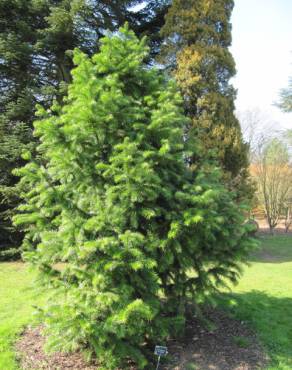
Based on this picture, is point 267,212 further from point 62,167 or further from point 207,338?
point 62,167

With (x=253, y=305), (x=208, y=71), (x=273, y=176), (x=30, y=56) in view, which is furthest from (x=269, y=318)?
(x=273, y=176)

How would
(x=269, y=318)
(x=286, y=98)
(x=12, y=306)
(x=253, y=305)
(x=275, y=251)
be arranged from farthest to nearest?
(x=286, y=98)
(x=275, y=251)
(x=12, y=306)
(x=253, y=305)
(x=269, y=318)

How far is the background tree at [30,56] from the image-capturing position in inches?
320

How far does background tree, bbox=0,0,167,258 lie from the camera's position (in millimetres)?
8141

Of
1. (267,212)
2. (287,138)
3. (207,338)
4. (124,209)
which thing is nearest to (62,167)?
(124,209)

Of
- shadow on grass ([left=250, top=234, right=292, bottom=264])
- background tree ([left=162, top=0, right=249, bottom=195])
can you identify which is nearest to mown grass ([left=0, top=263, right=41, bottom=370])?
shadow on grass ([left=250, top=234, right=292, bottom=264])

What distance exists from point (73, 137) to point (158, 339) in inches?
89.2

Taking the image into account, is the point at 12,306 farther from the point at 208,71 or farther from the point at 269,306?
the point at 208,71

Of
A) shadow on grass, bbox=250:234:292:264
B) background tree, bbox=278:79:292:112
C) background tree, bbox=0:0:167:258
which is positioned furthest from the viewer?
background tree, bbox=278:79:292:112

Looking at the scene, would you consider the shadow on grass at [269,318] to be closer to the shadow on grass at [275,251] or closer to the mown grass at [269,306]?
the mown grass at [269,306]

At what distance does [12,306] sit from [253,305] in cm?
396

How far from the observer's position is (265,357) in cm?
359

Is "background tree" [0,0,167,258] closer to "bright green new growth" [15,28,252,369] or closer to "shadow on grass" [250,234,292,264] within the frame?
"bright green new growth" [15,28,252,369]

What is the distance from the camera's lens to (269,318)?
15.2 feet
